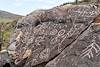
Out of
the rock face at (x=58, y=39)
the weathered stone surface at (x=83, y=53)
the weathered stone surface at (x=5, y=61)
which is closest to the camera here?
the weathered stone surface at (x=83, y=53)

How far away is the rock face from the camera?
36.4 ft

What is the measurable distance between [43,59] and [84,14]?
90.9 inches

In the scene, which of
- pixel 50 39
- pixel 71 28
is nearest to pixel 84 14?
pixel 71 28

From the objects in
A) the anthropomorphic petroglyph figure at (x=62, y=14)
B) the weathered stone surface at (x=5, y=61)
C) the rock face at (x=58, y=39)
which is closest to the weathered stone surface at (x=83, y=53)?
the rock face at (x=58, y=39)

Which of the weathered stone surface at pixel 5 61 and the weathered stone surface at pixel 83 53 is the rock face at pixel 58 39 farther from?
the weathered stone surface at pixel 5 61

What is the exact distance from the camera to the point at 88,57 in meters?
10.7

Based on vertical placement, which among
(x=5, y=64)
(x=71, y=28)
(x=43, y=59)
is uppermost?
(x=71, y=28)

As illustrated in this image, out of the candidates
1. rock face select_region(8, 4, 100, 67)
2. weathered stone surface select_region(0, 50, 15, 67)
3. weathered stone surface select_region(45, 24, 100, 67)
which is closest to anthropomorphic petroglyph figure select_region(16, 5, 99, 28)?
rock face select_region(8, 4, 100, 67)

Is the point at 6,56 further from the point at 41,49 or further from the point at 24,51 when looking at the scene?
the point at 41,49

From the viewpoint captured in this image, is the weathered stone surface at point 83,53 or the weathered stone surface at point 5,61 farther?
the weathered stone surface at point 5,61

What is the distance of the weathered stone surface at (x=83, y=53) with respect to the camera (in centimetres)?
1064

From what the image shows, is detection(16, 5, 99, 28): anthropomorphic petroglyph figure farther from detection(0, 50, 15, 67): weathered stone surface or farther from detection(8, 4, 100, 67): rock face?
detection(0, 50, 15, 67): weathered stone surface

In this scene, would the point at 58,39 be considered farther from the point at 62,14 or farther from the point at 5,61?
the point at 5,61

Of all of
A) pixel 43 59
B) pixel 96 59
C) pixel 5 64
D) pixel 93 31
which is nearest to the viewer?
pixel 96 59
